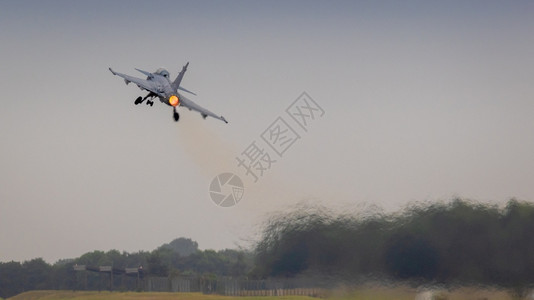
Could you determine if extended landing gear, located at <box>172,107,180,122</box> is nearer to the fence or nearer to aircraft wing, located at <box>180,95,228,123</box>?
aircraft wing, located at <box>180,95,228,123</box>

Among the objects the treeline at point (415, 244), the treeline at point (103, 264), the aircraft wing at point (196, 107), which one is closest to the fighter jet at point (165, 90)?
the aircraft wing at point (196, 107)

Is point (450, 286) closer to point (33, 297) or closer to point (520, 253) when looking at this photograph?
point (520, 253)

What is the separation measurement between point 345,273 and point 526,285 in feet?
43.6

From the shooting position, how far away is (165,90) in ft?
238

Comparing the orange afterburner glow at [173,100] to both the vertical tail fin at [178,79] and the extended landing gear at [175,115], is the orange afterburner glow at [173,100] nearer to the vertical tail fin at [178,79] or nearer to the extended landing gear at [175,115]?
the extended landing gear at [175,115]

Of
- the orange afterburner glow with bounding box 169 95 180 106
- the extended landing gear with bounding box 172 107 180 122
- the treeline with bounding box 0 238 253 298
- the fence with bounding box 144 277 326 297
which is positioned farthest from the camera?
the treeline with bounding box 0 238 253 298

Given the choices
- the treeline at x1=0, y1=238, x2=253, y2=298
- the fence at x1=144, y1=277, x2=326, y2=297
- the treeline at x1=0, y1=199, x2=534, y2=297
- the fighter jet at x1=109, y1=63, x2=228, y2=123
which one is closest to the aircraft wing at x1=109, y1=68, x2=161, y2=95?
the fighter jet at x1=109, y1=63, x2=228, y2=123

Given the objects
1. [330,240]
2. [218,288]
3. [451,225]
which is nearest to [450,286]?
[451,225]

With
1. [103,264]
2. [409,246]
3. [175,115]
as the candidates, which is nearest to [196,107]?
[175,115]

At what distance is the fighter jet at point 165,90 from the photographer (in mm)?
72250

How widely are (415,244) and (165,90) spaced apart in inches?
853

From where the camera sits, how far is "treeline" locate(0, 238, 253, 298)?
108 m

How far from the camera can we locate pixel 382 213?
8112 centimetres

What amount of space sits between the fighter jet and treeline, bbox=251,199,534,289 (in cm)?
1274
